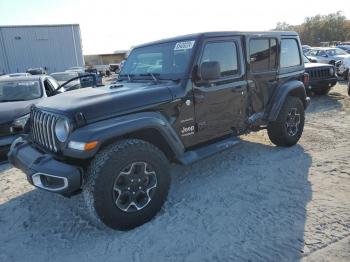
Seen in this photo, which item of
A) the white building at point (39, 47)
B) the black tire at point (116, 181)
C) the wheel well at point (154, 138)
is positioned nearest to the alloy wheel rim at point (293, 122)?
the wheel well at point (154, 138)

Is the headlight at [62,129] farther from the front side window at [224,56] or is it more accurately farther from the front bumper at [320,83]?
the front bumper at [320,83]

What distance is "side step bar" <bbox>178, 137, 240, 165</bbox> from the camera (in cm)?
407

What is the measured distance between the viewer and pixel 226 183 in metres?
4.57

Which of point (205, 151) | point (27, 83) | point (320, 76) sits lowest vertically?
point (205, 151)

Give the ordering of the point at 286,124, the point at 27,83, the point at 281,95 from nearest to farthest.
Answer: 1. the point at 281,95
2. the point at 286,124
3. the point at 27,83

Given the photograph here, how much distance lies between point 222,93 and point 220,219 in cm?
168

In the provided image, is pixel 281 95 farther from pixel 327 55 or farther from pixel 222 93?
pixel 327 55

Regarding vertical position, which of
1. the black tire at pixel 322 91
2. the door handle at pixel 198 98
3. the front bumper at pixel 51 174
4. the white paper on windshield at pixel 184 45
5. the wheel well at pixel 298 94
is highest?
the white paper on windshield at pixel 184 45

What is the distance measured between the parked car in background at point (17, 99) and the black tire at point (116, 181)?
11.0ft

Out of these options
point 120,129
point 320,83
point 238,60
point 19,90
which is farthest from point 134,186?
point 320,83

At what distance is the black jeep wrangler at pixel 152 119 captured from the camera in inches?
130

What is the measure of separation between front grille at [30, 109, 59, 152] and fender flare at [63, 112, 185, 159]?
1.15 feet

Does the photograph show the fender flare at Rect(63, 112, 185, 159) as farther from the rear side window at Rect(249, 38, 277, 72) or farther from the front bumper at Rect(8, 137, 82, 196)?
the rear side window at Rect(249, 38, 277, 72)

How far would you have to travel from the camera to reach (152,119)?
142 inches
